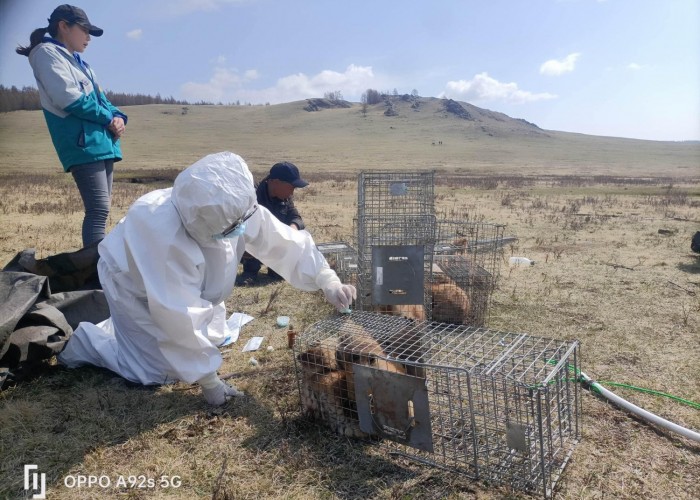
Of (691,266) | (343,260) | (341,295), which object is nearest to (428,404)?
(341,295)

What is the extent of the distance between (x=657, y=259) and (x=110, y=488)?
26.0ft

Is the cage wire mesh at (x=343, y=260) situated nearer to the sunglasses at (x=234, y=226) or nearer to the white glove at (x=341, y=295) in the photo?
the white glove at (x=341, y=295)

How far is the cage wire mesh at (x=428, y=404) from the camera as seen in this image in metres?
2.36

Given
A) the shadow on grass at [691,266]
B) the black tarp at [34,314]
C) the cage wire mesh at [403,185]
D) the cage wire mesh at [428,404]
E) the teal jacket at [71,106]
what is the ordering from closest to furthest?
the cage wire mesh at [428,404] → the black tarp at [34,314] → the teal jacket at [71,106] → the cage wire mesh at [403,185] → the shadow on grass at [691,266]

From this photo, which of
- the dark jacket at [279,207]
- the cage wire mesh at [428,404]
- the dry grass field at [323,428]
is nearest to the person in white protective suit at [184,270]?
the dry grass field at [323,428]

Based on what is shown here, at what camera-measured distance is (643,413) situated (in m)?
3.01

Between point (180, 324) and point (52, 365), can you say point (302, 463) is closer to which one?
point (180, 324)

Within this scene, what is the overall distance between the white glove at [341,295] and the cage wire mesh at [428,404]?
20 centimetres

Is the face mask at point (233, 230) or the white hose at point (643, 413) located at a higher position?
the face mask at point (233, 230)

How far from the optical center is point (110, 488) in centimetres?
243

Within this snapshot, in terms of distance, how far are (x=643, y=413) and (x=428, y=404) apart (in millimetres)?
1623

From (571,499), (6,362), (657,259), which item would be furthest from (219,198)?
(657,259)

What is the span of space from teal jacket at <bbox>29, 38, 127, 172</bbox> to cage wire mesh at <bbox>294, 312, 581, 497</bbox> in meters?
2.70
